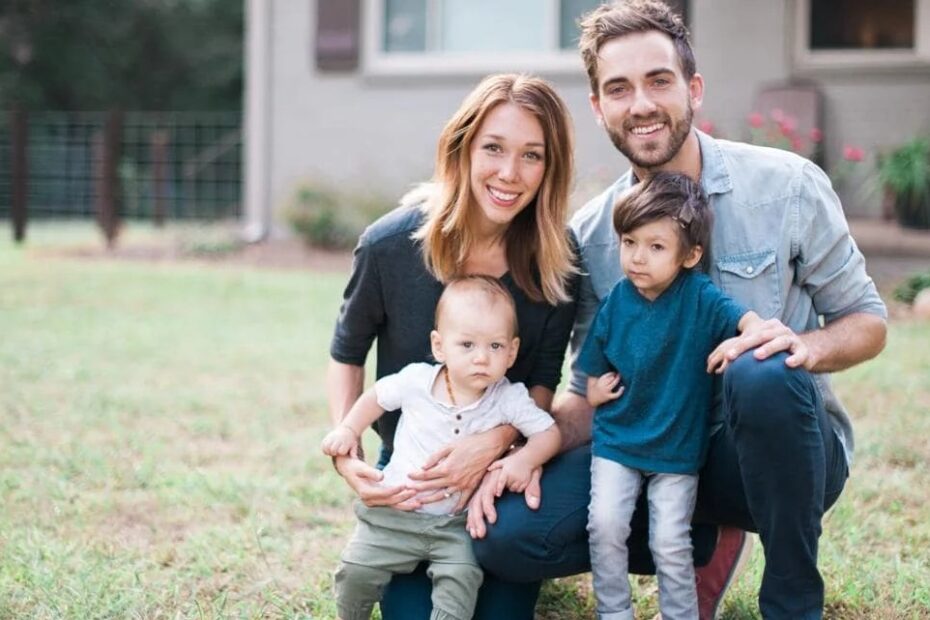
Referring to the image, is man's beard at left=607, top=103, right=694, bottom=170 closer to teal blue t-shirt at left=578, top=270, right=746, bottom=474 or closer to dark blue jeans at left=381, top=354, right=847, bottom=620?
teal blue t-shirt at left=578, top=270, right=746, bottom=474

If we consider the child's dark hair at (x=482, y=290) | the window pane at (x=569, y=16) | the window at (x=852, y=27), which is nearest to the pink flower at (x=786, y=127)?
the window at (x=852, y=27)

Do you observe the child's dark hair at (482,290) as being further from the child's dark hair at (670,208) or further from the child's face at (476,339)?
the child's dark hair at (670,208)

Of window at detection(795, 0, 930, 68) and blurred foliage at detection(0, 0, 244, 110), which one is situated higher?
blurred foliage at detection(0, 0, 244, 110)

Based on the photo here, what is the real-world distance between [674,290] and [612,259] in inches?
13.0

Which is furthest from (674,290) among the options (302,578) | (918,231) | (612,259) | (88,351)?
(918,231)

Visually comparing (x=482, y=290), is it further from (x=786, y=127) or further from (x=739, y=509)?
(x=786, y=127)

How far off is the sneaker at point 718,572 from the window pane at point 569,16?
7.89 m

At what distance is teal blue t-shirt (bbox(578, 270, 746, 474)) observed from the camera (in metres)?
2.53

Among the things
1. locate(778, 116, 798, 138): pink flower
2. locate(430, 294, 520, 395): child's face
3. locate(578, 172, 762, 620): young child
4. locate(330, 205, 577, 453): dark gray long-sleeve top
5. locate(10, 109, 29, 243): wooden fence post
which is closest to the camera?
locate(578, 172, 762, 620): young child

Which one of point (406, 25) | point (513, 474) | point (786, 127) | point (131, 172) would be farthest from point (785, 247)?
point (131, 172)

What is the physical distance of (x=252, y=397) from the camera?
519cm

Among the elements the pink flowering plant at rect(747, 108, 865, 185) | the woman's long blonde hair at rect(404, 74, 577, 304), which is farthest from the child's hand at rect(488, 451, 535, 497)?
the pink flowering plant at rect(747, 108, 865, 185)

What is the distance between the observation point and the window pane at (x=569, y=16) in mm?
→ 10188

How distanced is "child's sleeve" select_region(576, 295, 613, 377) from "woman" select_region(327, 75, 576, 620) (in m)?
0.16
